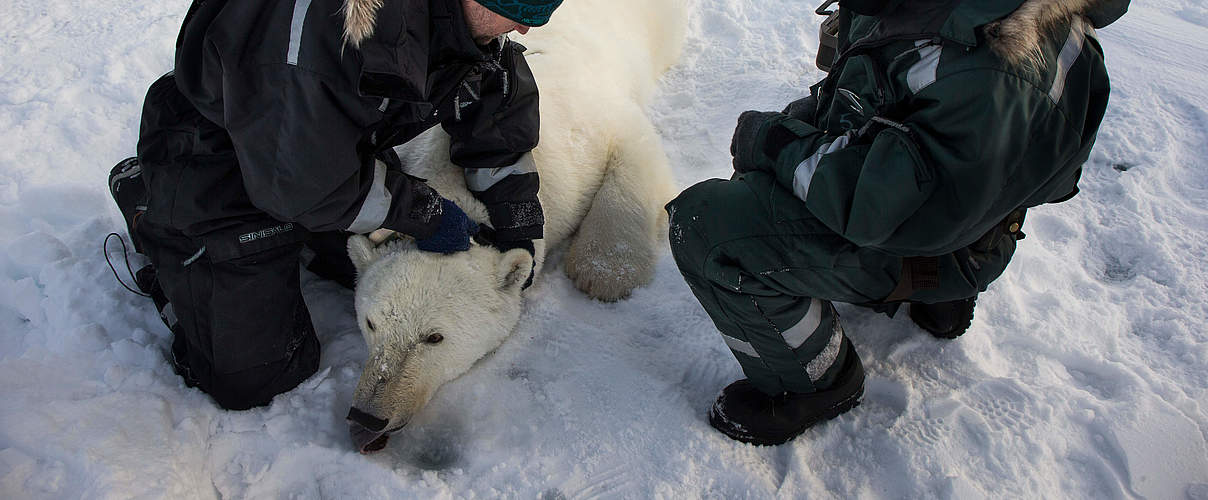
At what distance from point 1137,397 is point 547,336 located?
207 cm

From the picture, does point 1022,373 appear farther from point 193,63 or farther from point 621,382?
point 193,63

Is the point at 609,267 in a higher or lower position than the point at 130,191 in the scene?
lower

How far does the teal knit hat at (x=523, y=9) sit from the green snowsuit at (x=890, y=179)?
2.35 ft

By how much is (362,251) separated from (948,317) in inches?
87.0

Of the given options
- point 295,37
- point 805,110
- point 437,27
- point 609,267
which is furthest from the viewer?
point 609,267

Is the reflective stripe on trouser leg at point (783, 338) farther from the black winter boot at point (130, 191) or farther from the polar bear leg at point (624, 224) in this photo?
the black winter boot at point (130, 191)

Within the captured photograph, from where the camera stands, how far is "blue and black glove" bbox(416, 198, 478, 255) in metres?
2.39

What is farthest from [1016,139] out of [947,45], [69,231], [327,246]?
[69,231]

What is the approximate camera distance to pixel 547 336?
2660 mm

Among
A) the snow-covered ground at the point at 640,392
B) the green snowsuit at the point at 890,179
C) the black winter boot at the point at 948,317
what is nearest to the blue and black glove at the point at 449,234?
the snow-covered ground at the point at 640,392

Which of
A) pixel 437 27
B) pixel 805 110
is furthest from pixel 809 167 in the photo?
pixel 437 27

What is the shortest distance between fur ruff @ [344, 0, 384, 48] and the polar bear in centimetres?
95

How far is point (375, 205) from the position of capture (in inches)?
82.5

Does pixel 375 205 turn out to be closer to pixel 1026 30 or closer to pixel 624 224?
pixel 624 224
